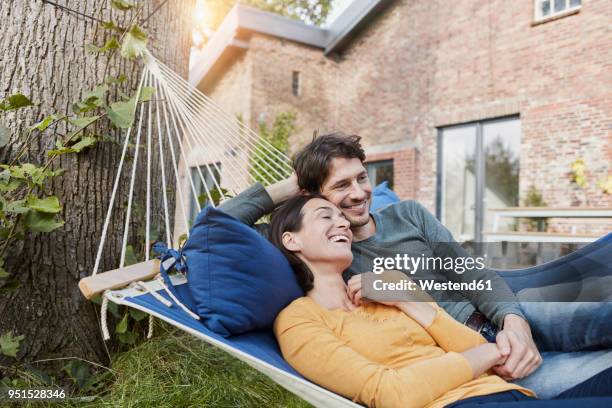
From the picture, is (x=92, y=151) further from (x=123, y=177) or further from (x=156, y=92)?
(x=156, y=92)

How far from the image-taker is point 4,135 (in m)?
1.69

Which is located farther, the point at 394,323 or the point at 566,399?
the point at 394,323

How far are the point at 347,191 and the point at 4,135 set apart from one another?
1126 mm

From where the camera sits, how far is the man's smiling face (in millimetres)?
1671

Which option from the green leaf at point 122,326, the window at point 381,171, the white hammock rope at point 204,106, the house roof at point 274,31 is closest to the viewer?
the green leaf at point 122,326

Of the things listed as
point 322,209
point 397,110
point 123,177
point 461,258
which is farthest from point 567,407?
point 397,110

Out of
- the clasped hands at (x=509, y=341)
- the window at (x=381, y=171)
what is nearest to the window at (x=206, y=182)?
the clasped hands at (x=509, y=341)

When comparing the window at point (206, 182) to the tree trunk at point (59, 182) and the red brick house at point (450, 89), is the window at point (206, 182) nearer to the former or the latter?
the tree trunk at point (59, 182)

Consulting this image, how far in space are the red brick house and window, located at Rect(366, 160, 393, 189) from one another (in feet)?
0.07

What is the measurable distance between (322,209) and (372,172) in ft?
21.4

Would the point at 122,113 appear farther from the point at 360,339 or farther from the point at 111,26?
the point at 360,339

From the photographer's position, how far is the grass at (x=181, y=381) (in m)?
1.66

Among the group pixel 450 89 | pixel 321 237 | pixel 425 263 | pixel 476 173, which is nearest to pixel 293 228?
pixel 321 237

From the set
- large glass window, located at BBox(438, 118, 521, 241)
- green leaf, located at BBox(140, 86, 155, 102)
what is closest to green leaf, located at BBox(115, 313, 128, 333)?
green leaf, located at BBox(140, 86, 155, 102)
